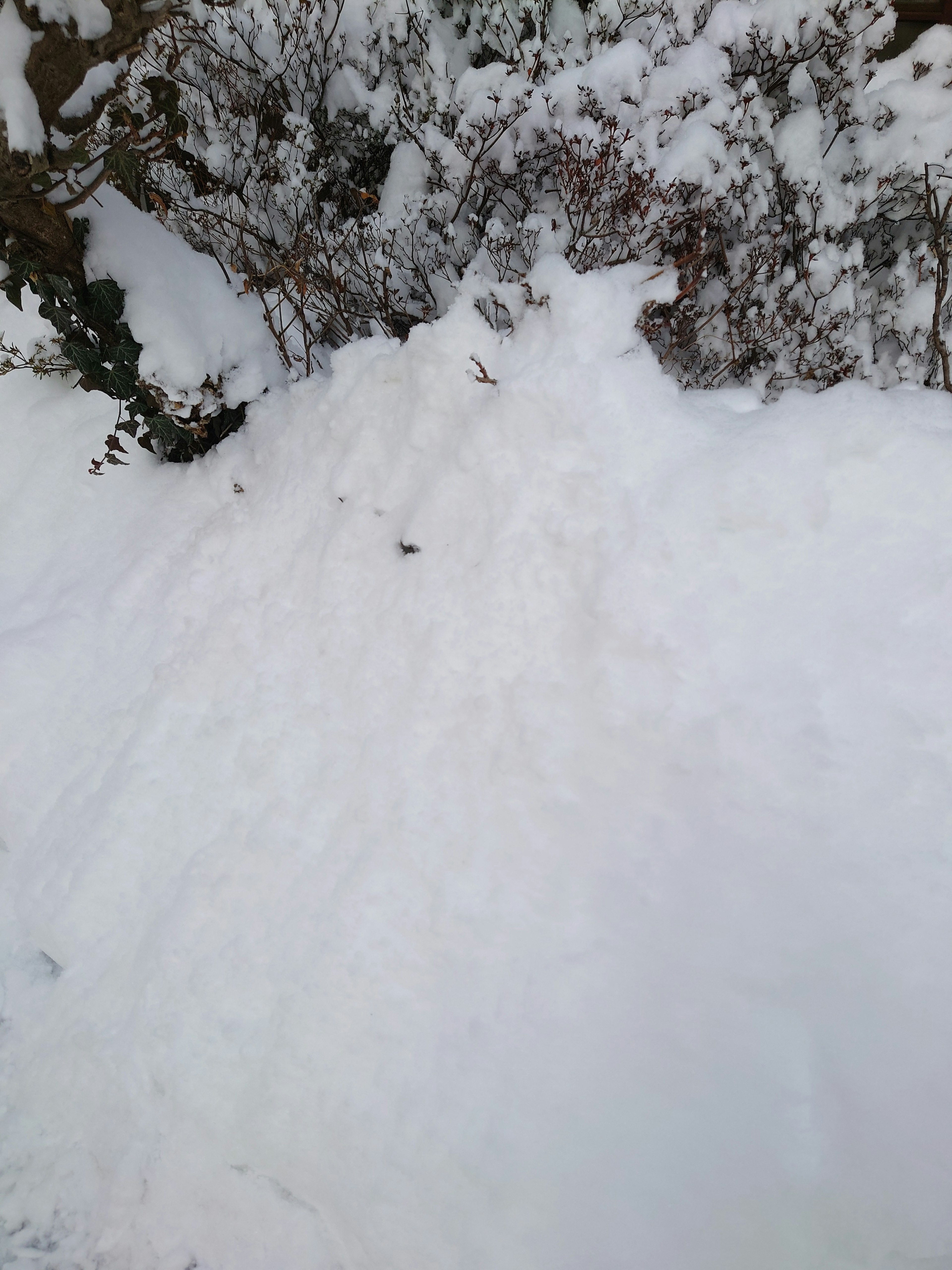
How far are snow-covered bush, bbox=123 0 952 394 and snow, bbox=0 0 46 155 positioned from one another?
1.76ft

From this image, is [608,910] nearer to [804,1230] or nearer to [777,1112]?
[777,1112]

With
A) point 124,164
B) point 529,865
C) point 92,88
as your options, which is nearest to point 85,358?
point 124,164

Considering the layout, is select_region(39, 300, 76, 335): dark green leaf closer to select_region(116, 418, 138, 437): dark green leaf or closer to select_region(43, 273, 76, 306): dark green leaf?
select_region(43, 273, 76, 306): dark green leaf

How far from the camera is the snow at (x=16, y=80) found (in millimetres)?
2127

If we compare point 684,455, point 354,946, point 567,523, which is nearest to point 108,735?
point 354,946

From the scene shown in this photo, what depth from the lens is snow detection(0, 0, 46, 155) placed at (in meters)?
2.13

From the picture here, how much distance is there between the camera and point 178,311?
116 inches

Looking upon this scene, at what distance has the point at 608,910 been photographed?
2098 mm

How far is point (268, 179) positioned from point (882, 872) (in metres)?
3.70

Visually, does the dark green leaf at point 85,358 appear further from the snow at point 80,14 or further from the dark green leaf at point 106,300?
the snow at point 80,14

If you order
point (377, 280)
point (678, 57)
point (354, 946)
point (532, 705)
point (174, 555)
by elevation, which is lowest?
point (354, 946)

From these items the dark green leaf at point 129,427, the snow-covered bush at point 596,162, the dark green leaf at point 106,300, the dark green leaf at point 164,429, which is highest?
the snow-covered bush at point 596,162

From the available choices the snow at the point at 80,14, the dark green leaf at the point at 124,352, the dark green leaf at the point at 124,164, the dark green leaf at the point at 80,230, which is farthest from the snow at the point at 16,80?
the dark green leaf at the point at 124,352

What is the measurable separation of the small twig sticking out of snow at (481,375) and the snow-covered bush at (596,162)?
0.99 ft
